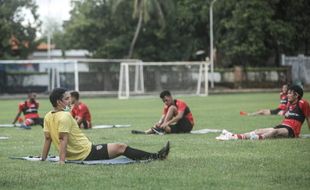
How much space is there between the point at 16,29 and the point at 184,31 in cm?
1799

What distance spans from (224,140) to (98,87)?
38.6 metres

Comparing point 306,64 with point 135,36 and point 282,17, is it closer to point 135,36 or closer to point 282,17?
point 282,17

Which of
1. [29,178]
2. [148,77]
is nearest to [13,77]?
[148,77]

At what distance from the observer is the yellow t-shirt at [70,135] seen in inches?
449

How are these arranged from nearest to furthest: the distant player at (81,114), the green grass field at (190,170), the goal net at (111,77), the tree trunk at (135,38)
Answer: the green grass field at (190,170), the distant player at (81,114), the goal net at (111,77), the tree trunk at (135,38)

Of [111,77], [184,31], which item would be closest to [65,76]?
[111,77]

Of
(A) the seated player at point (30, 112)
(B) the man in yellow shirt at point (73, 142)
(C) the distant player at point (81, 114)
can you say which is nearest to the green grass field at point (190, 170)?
(B) the man in yellow shirt at point (73, 142)

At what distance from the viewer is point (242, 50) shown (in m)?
63.8

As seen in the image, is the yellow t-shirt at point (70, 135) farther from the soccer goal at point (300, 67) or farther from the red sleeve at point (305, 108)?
the soccer goal at point (300, 67)

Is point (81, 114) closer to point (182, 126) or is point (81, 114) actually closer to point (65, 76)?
point (182, 126)

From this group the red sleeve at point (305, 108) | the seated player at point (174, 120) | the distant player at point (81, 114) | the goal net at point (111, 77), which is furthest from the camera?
the goal net at point (111, 77)

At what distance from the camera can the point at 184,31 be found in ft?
233

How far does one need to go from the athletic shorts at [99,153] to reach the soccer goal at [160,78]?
3960 cm

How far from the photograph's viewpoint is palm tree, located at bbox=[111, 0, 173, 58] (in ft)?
216
